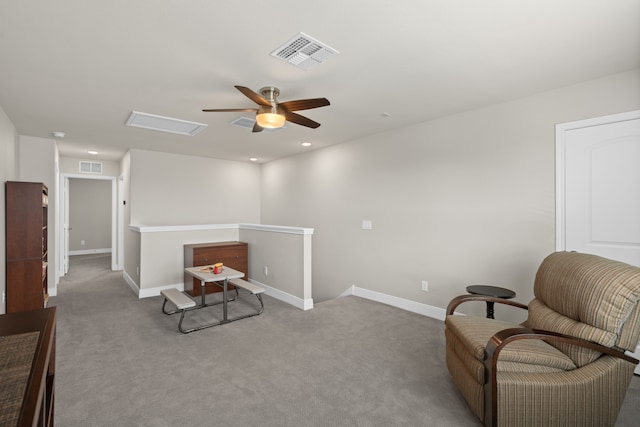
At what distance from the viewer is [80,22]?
1938mm

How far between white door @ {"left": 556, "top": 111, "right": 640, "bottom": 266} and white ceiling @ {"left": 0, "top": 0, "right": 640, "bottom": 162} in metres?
0.48

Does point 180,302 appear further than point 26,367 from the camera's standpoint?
Yes

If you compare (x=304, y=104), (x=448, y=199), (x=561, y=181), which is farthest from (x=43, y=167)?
(x=561, y=181)

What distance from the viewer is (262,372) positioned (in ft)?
8.57

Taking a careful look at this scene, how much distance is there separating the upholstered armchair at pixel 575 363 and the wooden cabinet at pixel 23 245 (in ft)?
15.8

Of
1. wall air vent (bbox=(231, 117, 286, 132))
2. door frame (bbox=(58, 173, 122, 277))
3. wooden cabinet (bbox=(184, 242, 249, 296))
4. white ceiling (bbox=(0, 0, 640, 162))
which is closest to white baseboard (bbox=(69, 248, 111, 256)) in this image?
door frame (bbox=(58, 173, 122, 277))

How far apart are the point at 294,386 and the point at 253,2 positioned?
2.57 meters

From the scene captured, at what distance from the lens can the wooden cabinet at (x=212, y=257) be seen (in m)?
4.98

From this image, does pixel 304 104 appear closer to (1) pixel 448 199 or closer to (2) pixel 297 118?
(2) pixel 297 118

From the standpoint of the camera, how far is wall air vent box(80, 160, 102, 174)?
21.8 feet

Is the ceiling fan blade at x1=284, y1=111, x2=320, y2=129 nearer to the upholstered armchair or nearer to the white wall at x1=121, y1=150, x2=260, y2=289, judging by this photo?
the upholstered armchair

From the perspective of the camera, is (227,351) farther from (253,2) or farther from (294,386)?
A: (253,2)

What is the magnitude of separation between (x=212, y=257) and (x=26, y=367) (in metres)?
4.19

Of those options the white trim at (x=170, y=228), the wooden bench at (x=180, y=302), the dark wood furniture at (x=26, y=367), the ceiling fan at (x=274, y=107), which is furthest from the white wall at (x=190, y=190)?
the dark wood furniture at (x=26, y=367)
